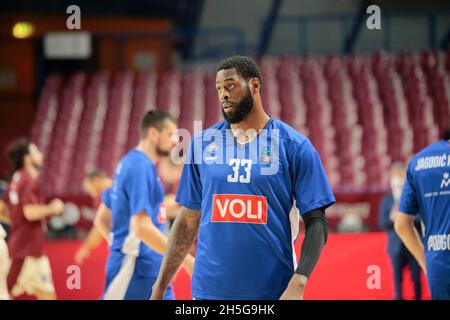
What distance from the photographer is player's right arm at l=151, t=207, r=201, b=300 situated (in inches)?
180

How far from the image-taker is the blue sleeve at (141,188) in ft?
19.9

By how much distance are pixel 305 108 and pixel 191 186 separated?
13675 millimetres

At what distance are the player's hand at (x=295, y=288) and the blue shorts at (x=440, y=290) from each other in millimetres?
1394

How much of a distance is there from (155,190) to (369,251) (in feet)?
18.4

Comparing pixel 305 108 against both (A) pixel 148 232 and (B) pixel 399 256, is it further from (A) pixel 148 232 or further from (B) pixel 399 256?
(A) pixel 148 232

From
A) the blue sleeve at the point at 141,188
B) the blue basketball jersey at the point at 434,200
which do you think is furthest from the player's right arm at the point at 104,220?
the blue basketball jersey at the point at 434,200

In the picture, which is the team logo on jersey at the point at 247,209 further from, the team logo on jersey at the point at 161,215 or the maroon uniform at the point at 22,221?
the maroon uniform at the point at 22,221

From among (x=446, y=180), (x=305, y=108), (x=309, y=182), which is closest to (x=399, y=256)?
(x=446, y=180)

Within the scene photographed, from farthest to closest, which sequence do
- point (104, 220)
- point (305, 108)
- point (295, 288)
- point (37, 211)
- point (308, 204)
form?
point (305, 108) → point (37, 211) → point (104, 220) → point (308, 204) → point (295, 288)

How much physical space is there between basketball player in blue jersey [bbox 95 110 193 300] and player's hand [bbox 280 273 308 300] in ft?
6.62

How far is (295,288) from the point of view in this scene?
160 inches

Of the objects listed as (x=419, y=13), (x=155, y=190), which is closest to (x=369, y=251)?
(x=155, y=190)

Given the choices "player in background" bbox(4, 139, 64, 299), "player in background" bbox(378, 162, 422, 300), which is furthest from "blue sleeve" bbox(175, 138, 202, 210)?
"player in background" bbox(378, 162, 422, 300)
